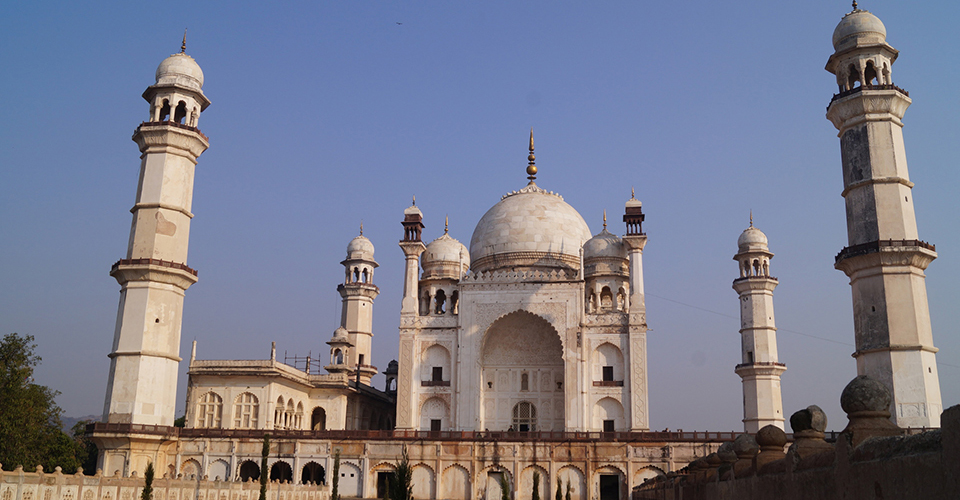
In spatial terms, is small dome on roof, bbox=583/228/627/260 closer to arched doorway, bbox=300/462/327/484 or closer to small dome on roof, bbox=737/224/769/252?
small dome on roof, bbox=737/224/769/252

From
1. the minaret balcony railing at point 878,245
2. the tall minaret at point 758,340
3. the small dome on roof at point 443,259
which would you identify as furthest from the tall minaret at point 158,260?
the tall minaret at point 758,340

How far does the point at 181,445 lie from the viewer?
2598 cm

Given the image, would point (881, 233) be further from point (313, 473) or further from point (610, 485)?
point (313, 473)

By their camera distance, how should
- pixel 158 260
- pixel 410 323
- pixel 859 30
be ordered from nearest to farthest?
pixel 859 30 → pixel 158 260 → pixel 410 323

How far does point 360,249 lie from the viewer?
4088 cm

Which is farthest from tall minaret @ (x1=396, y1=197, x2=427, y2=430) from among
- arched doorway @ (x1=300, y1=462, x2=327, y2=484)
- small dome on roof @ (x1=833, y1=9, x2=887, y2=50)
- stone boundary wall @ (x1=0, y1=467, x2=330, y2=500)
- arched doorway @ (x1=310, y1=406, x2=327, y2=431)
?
small dome on roof @ (x1=833, y1=9, x2=887, y2=50)

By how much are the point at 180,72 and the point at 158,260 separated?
6.77 meters

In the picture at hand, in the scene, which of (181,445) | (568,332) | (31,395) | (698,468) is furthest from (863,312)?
(31,395)

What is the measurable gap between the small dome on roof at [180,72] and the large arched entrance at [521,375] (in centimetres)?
1396

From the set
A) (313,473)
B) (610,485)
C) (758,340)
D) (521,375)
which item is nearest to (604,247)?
(521,375)

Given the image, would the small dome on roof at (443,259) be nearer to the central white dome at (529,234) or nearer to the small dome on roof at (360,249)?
the central white dome at (529,234)

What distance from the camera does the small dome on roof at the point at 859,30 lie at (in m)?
23.7

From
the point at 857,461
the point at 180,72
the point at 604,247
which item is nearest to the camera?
the point at 857,461

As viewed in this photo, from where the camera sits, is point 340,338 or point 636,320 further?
point 340,338
